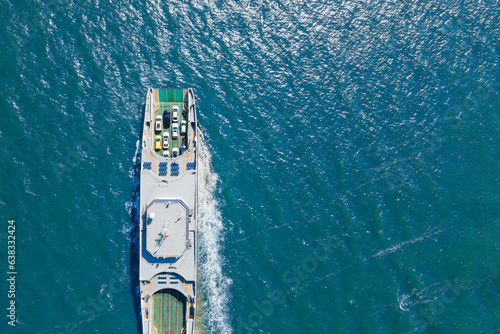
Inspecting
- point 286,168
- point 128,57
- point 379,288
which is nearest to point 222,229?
point 286,168

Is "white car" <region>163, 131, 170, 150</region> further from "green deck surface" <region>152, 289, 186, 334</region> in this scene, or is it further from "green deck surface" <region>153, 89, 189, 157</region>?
"green deck surface" <region>152, 289, 186, 334</region>

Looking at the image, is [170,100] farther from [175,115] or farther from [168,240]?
[168,240]

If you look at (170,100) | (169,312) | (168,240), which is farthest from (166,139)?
(169,312)

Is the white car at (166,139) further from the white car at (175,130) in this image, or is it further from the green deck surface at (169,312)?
the green deck surface at (169,312)

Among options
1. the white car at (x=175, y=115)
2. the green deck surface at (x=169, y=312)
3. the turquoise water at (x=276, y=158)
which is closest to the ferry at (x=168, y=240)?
the green deck surface at (x=169, y=312)

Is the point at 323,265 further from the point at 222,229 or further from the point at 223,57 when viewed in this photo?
the point at 223,57

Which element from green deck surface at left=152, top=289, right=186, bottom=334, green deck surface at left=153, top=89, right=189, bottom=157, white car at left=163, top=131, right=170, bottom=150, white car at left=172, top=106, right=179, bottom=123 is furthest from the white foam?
white car at left=163, top=131, right=170, bottom=150
